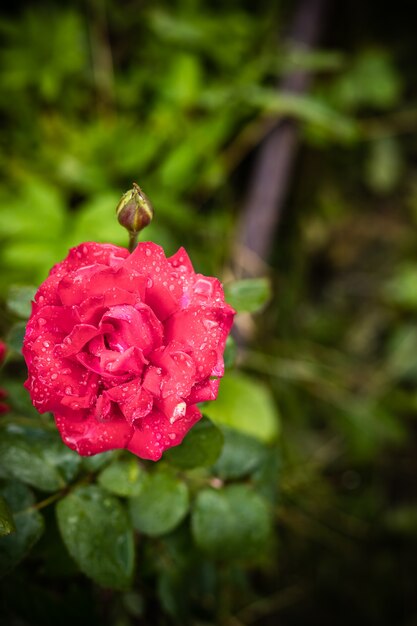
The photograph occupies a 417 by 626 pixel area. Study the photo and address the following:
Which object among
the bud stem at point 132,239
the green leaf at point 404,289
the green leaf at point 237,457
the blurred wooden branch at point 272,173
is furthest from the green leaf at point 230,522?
the green leaf at point 404,289

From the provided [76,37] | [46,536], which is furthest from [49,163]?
[46,536]

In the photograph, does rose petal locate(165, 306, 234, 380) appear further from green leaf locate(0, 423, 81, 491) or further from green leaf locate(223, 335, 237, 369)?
green leaf locate(0, 423, 81, 491)

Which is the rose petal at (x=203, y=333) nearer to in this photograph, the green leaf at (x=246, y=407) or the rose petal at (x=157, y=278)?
the rose petal at (x=157, y=278)

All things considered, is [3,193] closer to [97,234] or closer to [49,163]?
[49,163]

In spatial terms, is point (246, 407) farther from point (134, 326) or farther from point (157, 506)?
point (134, 326)

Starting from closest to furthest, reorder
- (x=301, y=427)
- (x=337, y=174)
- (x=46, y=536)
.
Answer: (x=46, y=536) → (x=301, y=427) → (x=337, y=174)

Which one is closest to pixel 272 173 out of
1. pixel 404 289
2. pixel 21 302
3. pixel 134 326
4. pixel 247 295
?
pixel 404 289

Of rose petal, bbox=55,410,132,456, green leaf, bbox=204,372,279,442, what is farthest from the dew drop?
green leaf, bbox=204,372,279,442
